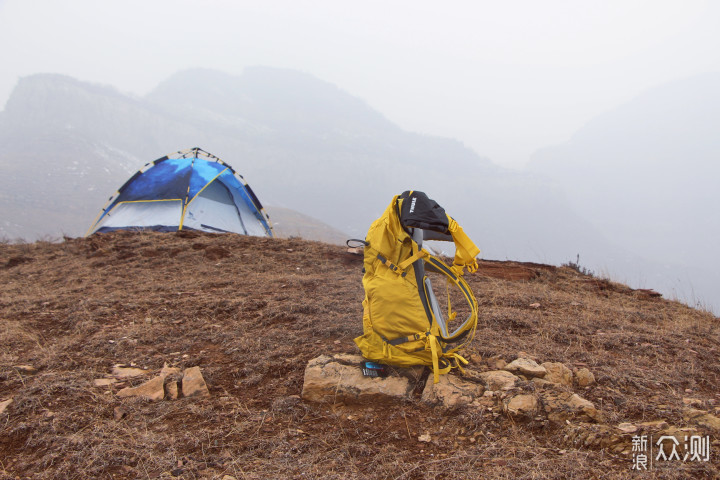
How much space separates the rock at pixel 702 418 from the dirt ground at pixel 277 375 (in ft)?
0.18

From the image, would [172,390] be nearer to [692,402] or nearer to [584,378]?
[584,378]

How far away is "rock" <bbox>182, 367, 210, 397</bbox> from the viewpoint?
10.9 feet

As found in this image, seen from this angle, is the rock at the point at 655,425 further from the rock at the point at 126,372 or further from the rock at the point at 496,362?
the rock at the point at 126,372

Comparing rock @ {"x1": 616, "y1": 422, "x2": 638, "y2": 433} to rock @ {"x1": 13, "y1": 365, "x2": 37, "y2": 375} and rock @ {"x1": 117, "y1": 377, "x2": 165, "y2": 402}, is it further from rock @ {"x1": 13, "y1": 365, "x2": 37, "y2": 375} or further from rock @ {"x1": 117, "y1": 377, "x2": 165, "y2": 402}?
rock @ {"x1": 13, "y1": 365, "x2": 37, "y2": 375}

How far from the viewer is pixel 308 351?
3.99 m

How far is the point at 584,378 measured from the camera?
132 inches

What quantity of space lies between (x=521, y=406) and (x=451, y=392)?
488 millimetres

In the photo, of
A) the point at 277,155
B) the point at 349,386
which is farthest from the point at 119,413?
the point at 277,155

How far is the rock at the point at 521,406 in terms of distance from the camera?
2.88 metres

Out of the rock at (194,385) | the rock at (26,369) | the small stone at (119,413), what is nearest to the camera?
the small stone at (119,413)

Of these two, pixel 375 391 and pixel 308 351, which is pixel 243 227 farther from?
pixel 375 391

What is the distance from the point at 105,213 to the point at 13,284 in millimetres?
4890

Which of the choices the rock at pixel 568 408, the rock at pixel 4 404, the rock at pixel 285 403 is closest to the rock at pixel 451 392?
the rock at pixel 568 408

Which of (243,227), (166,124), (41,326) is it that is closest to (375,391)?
(41,326)
